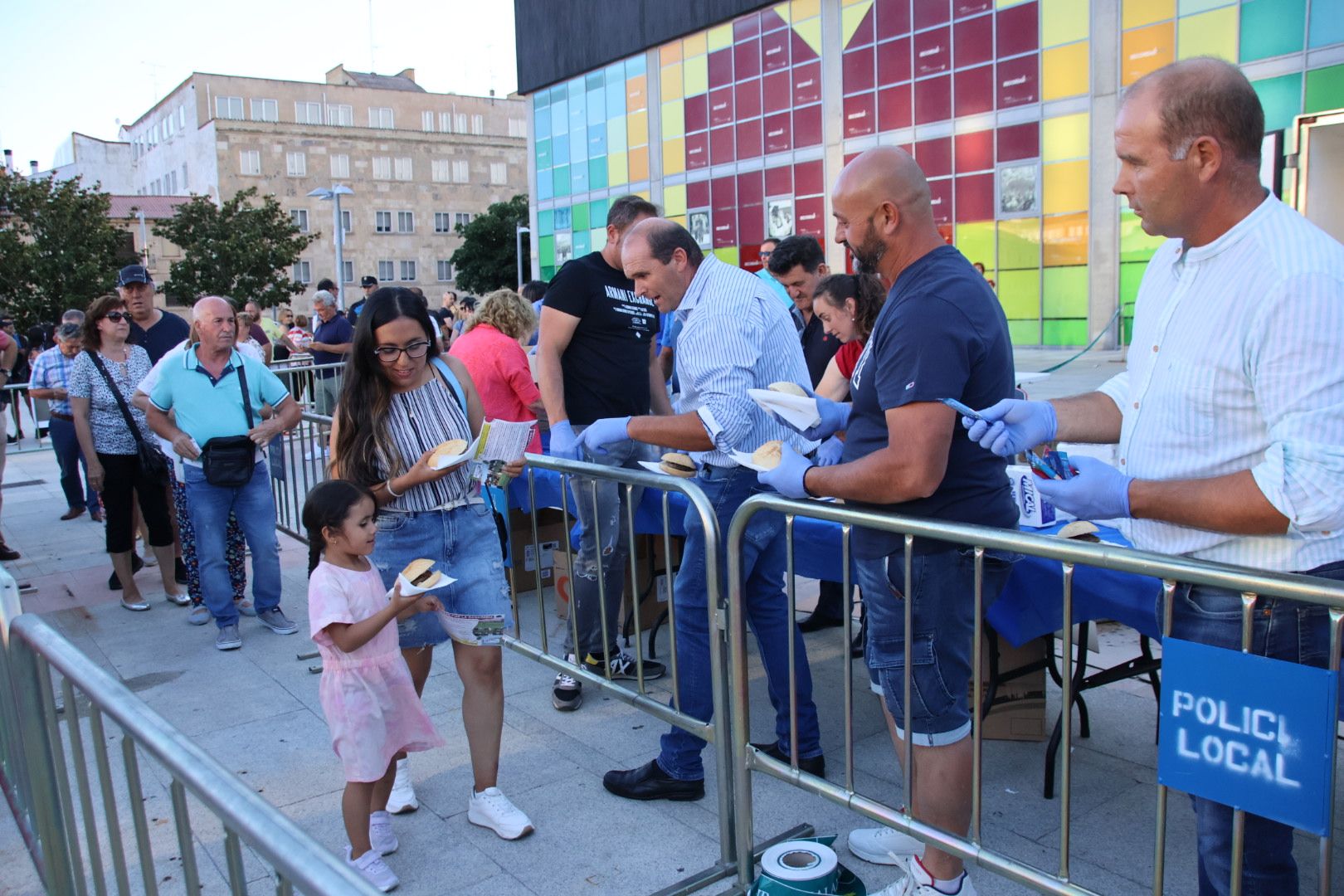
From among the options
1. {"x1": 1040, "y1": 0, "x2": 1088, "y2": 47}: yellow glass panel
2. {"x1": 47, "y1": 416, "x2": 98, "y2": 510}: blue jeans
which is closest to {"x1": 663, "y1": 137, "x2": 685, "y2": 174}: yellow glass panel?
{"x1": 1040, "y1": 0, "x2": 1088, "y2": 47}: yellow glass panel

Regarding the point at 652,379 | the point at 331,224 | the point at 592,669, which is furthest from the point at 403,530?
the point at 331,224

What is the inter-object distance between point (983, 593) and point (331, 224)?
79313mm

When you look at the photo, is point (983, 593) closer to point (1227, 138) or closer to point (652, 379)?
point (1227, 138)

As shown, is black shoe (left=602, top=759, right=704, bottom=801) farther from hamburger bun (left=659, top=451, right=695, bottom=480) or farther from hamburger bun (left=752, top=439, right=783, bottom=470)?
hamburger bun (left=752, top=439, right=783, bottom=470)

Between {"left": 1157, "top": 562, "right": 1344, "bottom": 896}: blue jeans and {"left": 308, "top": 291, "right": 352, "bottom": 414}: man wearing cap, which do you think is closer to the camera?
{"left": 1157, "top": 562, "right": 1344, "bottom": 896}: blue jeans

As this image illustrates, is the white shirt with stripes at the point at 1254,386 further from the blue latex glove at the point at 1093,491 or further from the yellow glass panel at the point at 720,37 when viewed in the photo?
the yellow glass panel at the point at 720,37

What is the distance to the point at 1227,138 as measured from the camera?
199 cm

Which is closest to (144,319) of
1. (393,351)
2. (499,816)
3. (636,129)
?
(393,351)

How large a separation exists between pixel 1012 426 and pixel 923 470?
9.1 inches

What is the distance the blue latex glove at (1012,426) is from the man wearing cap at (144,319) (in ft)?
20.0

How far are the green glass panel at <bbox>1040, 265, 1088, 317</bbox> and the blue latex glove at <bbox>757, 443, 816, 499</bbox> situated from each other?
72.9ft

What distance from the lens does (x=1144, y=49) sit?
839 inches

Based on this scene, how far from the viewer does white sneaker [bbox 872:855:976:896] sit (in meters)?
2.70

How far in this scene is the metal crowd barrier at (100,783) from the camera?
48.4 inches
